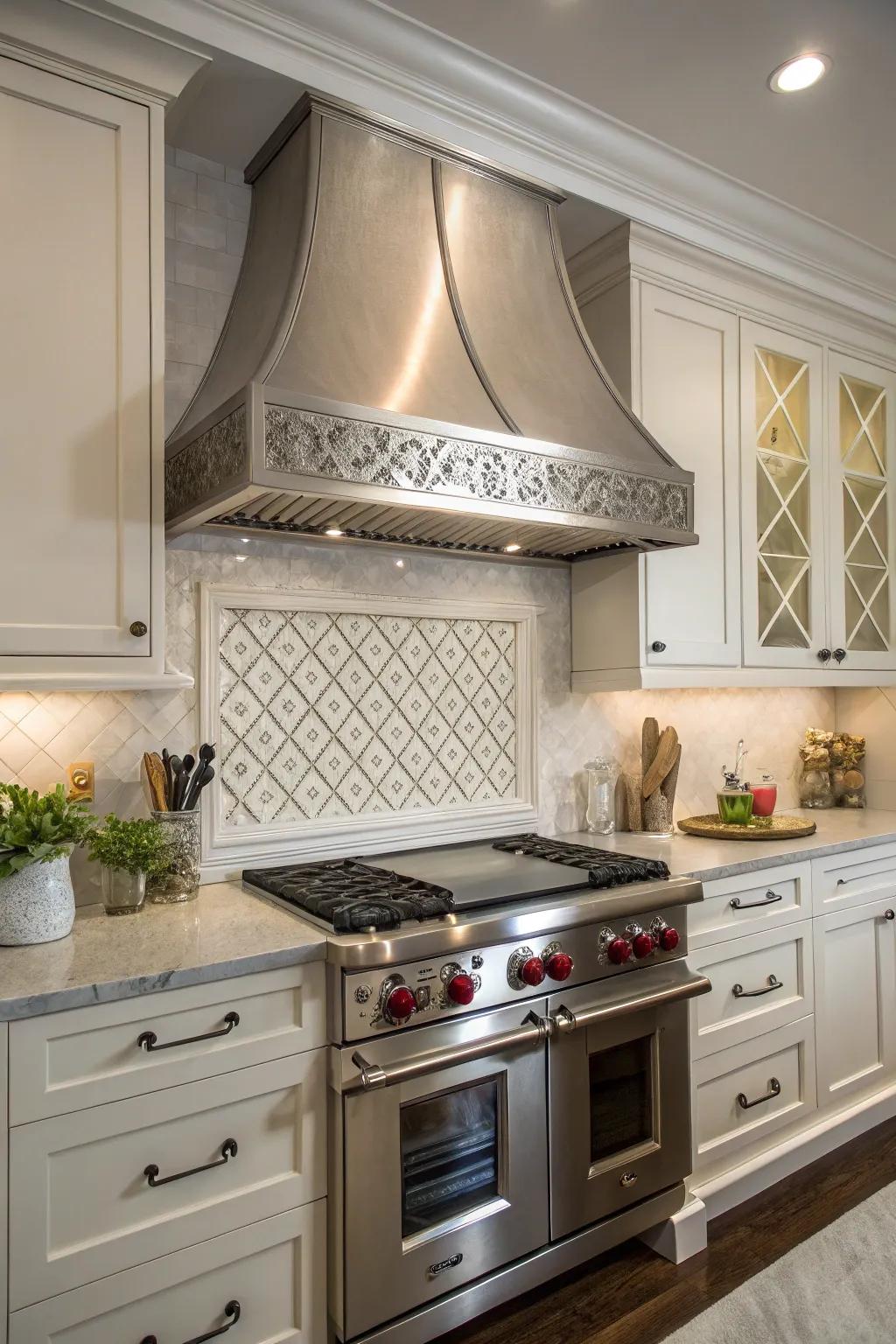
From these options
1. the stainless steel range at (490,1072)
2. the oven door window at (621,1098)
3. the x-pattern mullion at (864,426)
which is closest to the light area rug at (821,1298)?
the stainless steel range at (490,1072)

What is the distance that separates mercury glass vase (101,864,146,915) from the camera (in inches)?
70.8

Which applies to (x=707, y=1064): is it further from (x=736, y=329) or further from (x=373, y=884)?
(x=736, y=329)

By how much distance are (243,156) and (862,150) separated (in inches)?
65.7

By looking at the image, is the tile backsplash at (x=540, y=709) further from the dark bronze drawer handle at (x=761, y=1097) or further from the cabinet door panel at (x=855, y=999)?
the dark bronze drawer handle at (x=761, y=1097)

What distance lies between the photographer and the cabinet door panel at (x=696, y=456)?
8.57ft

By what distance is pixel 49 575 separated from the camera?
5.55ft

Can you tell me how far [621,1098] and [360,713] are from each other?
113 cm

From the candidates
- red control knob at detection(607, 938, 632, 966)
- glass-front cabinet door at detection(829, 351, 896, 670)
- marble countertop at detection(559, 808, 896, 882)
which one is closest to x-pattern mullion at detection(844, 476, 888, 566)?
glass-front cabinet door at detection(829, 351, 896, 670)

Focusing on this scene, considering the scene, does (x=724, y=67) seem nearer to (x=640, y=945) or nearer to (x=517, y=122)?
(x=517, y=122)

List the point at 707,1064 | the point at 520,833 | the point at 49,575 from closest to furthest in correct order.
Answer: the point at 49,575
the point at 707,1064
the point at 520,833

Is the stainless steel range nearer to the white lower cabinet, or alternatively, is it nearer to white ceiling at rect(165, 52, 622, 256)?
the white lower cabinet

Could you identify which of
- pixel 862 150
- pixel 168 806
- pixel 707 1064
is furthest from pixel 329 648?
pixel 862 150

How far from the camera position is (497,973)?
1797 mm

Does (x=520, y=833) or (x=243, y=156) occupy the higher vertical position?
(x=243, y=156)
